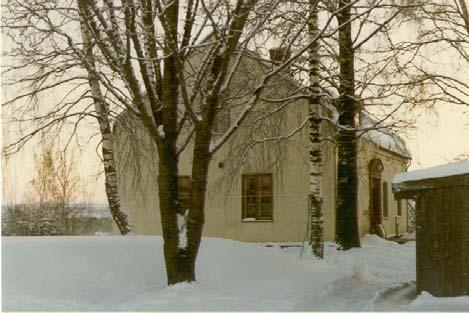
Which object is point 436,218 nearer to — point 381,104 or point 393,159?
point 381,104

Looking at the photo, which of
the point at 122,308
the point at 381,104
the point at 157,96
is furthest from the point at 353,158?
the point at 122,308

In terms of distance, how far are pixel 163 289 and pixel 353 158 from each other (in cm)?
910

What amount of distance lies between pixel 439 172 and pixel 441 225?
744 millimetres

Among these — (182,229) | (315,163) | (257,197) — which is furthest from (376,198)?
(182,229)

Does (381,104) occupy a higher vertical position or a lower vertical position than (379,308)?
higher

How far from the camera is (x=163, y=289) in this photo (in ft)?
33.0

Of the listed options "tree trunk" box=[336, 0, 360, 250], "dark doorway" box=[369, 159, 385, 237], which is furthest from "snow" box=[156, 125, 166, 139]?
"dark doorway" box=[369, 159, 385, 237]

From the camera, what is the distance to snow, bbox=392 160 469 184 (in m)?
9.32

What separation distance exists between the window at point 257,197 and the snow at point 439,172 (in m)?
11.9

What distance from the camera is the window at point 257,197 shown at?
22.2 metres

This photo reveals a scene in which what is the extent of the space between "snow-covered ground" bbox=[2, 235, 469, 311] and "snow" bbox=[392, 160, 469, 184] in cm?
169

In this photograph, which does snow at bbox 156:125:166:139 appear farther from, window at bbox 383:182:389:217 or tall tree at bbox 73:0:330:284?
window at bbox 383:182:389:217

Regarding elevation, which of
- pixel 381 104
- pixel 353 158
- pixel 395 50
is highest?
pixel 395 50

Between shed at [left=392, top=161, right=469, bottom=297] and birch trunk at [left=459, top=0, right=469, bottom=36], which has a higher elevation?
birch trunk at [left=459, top=0, right=469, bottom=36]
